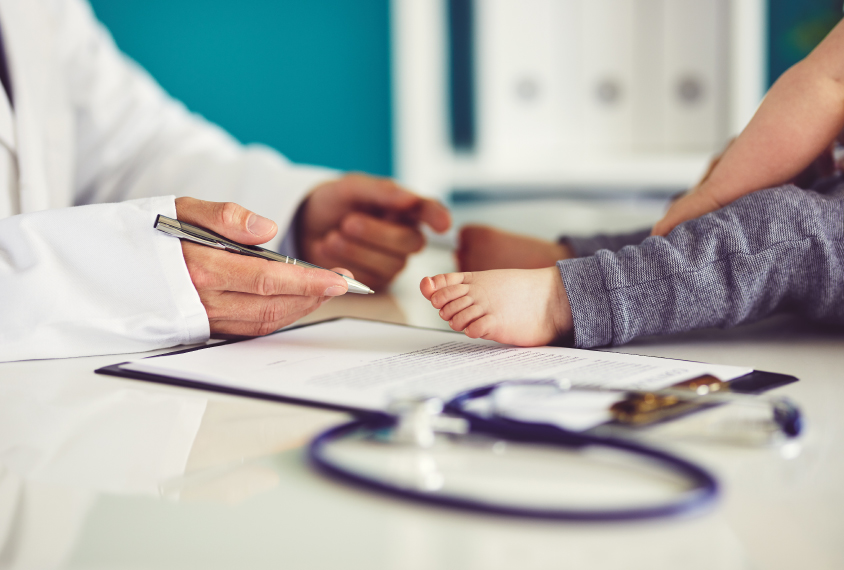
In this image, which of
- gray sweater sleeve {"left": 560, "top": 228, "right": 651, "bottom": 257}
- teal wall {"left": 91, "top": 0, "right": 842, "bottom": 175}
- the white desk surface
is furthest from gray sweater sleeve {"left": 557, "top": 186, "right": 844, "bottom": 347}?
teal wall {"left": 91, "top": 0, "right": 842, "bottom": 175}

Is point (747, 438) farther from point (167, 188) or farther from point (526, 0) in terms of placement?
point (526, 0)

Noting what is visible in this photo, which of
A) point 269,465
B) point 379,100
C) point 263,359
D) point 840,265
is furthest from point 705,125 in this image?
point 269,465

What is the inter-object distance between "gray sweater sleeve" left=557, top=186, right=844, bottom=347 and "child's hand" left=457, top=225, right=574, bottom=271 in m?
0.29

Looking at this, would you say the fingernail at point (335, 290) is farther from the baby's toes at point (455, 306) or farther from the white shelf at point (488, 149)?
the white shelf at point (488, 149)

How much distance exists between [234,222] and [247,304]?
2.8 inches

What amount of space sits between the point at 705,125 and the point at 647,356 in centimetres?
212

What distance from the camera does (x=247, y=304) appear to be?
590 mm

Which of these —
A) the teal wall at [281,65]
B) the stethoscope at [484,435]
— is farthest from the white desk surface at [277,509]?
the teal wall at [281,65]

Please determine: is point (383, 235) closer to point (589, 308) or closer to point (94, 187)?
point (589, 308)

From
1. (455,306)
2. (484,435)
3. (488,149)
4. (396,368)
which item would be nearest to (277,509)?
(484,435)

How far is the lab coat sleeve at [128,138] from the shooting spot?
3.66 ft

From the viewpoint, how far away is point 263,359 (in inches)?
20.2

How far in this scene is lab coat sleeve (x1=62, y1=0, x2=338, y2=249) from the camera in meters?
1.12

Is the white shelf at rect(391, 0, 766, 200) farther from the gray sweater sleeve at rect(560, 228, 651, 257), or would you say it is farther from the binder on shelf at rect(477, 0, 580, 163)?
the gray sweater sleeve at rect(560, 228, 651, 257)
